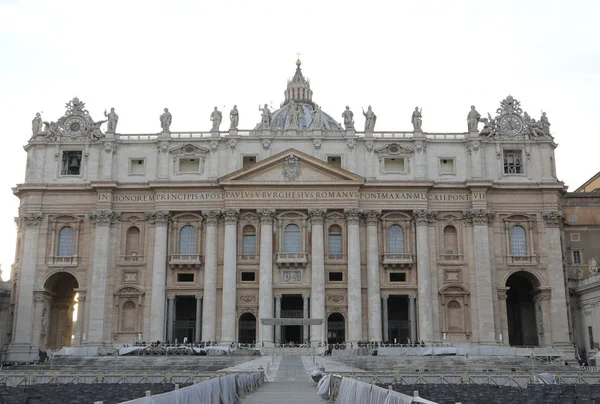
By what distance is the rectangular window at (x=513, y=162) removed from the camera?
70.9 metres

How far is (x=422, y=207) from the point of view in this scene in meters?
68.2

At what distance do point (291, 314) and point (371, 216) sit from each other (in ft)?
38.3

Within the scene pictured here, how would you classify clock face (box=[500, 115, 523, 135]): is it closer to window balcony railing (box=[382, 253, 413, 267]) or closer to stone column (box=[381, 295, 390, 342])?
window balcony railing (box=[382, 253, 413, 267])

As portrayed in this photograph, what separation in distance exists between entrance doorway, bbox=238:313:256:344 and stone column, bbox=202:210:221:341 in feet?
8.37

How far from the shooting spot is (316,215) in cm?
6744

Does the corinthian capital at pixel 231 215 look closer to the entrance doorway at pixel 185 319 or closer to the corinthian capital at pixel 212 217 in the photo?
the corinthian capital at pixel 212 217

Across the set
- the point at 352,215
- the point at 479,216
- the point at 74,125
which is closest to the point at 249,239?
the point at 352,215

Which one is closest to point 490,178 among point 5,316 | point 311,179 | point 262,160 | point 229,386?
point 311,179

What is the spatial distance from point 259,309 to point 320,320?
734cm

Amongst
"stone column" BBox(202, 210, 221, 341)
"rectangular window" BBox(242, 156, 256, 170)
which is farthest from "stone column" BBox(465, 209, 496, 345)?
"stone column" BBox(202, 210, 221, 341)

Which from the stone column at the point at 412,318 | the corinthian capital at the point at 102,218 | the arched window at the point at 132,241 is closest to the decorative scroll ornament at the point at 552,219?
the stone column at the point at 412,318

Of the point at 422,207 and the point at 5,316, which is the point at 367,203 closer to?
the point at 422,207

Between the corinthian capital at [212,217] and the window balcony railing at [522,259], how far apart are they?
27.1 metres

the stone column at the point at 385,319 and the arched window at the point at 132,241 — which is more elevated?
the arched window at the point at 132,241
